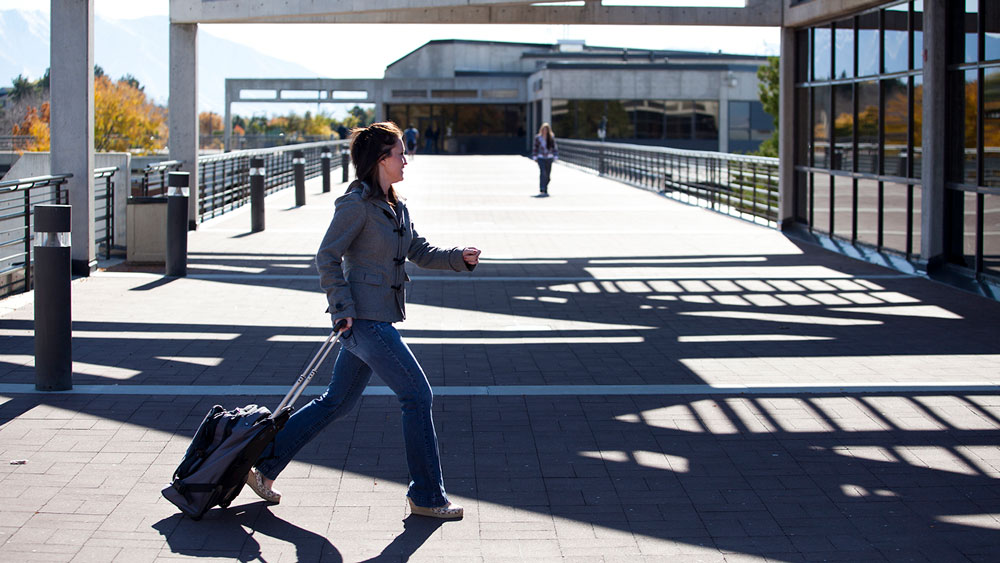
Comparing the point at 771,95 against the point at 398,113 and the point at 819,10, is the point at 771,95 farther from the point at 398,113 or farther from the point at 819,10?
the point at 398,113

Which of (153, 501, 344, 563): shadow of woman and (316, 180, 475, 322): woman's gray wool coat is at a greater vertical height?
(316, 180, 475, 322): woman's gray wool coat

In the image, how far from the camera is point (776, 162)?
1897 cm

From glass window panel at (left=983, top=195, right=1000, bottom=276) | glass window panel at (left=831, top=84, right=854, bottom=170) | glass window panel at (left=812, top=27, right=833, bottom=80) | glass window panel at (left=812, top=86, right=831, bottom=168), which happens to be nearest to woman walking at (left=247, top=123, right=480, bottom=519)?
glass window panel at (left=983, top=195, right=1000, bottom=276)

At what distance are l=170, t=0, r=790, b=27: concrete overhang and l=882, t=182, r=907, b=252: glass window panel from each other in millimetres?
A: 4698

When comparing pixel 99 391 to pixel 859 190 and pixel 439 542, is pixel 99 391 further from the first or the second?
pixel 859 190

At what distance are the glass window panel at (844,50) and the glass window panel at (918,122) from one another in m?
2.23

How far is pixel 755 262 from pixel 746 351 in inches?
235

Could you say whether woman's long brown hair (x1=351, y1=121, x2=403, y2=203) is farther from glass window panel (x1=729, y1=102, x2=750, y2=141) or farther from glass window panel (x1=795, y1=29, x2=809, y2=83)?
glass window panel (x1=729, y1=102, x2=750, y2=141)

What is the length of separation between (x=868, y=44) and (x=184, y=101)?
33.6 feet

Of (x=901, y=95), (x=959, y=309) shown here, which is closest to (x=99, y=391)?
(x=959, y=309)

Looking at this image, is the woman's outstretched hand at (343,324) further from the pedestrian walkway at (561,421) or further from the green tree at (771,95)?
the green tree at (771,95)

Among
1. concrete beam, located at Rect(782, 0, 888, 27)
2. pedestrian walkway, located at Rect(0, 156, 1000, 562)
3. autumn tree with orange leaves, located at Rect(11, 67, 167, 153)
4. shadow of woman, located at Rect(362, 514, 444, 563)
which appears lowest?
shadow of woman, located at Rect(362, 514, 444, 563)

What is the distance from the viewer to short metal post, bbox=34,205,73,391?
22.3 ft

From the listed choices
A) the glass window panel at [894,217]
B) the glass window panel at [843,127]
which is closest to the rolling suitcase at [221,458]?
the glass window panel at [894,217]
